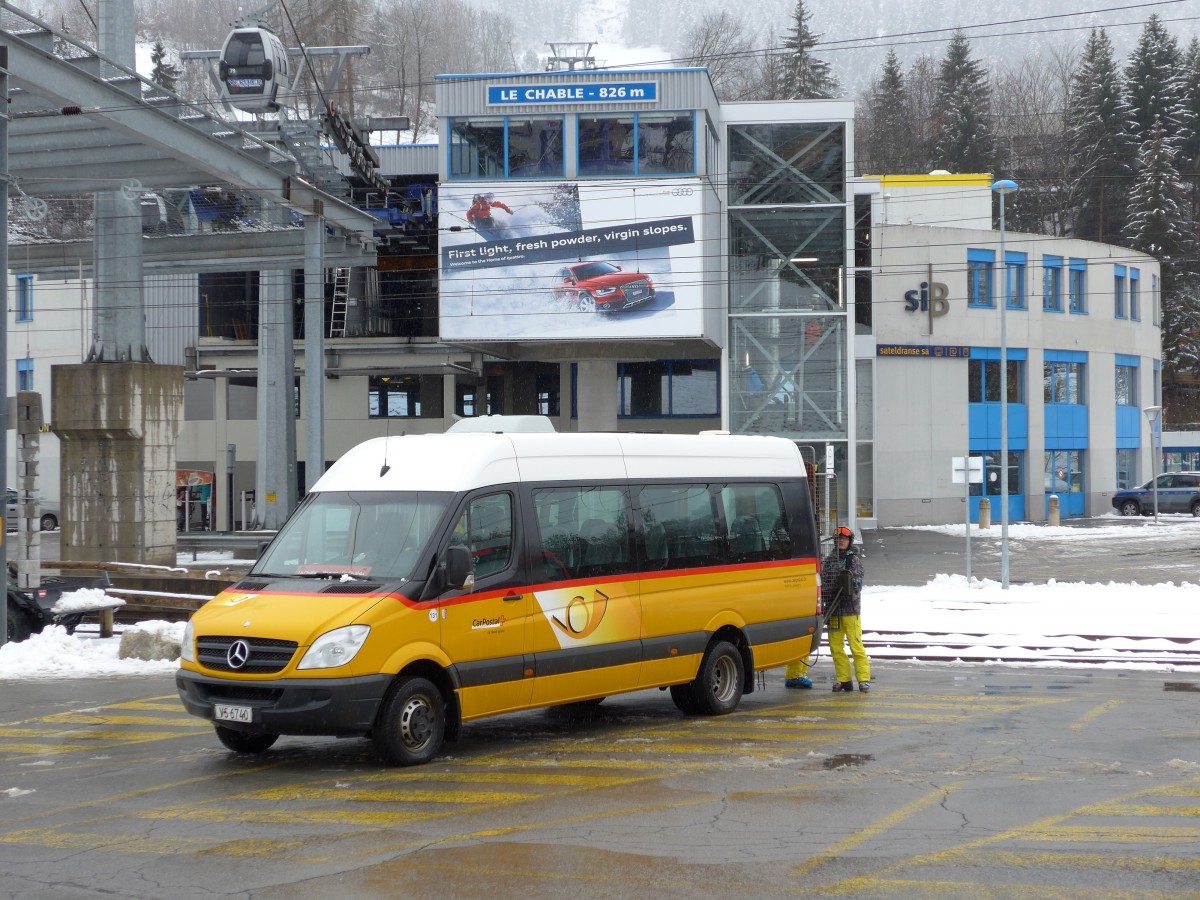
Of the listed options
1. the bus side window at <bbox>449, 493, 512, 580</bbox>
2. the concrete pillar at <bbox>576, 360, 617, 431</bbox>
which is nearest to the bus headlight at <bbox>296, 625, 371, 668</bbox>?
the bus side window at <bbox>449, 493, 512, 580</bbox>

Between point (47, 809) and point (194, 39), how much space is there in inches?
6014

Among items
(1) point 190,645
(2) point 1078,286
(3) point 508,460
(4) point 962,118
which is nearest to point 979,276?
(2) point 1078,286

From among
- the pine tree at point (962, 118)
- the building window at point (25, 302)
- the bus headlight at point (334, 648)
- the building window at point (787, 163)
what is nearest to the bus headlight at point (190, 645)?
the bus headlight at point (334, 648)

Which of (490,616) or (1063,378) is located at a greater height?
(1063,378)

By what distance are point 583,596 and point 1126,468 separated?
52911 mm

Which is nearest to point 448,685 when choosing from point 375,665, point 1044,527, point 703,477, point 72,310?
point 375,665

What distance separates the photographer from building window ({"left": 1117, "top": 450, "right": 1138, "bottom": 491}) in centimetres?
5850

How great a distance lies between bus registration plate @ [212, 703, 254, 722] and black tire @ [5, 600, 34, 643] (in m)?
9.40

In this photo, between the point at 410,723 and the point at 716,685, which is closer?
the point at 410,723

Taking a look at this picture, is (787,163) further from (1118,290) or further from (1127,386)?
(1127,386)

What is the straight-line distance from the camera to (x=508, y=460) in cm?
1132

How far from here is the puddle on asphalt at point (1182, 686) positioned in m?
14.6

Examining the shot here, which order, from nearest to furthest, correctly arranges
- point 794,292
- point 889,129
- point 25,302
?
point 794,292 < point 25,302 < point 889,129

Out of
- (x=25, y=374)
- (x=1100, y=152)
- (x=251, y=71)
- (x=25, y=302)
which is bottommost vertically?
(x=25, y=374)
